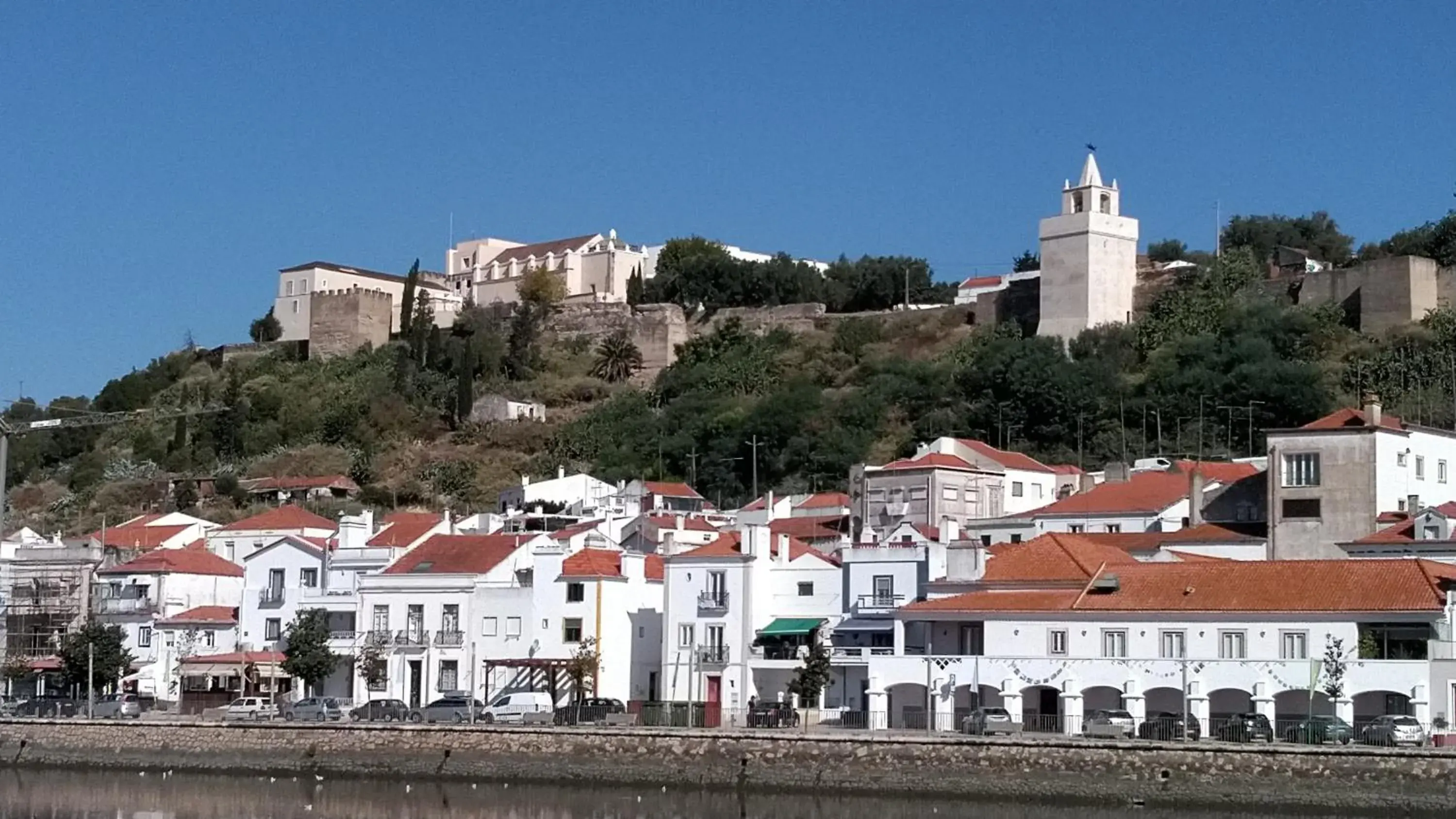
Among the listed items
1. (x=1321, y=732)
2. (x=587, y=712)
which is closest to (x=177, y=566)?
(x=587, y=712)

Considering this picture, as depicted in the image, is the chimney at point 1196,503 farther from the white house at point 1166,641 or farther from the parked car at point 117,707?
the parked car at point 117,707

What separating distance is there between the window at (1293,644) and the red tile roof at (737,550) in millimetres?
14415

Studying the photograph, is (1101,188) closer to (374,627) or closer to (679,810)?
(374,627)

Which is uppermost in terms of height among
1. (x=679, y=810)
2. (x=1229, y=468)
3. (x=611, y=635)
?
(x=1229, y=468)

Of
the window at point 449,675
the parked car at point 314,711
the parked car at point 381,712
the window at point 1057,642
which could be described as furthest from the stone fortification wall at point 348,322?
the window at point 1057,642

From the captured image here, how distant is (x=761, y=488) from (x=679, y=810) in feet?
183

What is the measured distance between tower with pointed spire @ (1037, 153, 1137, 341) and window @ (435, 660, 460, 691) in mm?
54343

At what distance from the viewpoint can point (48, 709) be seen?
63.1 metres

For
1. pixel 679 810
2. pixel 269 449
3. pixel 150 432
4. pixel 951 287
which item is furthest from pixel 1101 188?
pixel 679 810

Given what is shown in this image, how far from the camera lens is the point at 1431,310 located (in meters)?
104

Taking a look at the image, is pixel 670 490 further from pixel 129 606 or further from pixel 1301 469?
pixel 1301 469

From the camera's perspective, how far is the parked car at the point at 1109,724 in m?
48.5

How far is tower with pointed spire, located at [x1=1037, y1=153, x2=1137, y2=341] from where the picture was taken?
367 feet

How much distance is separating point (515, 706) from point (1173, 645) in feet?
55.0
